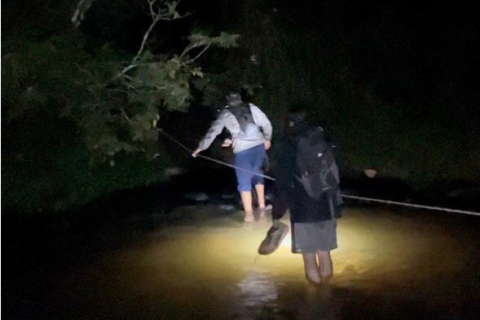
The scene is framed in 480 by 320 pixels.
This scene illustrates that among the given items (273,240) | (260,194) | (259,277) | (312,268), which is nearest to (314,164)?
(312,268)

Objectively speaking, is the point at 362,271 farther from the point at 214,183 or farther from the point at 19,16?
the point at 214,183

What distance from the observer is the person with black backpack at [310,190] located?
8.18m

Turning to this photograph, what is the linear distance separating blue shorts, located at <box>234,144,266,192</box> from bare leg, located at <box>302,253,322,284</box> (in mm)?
3377

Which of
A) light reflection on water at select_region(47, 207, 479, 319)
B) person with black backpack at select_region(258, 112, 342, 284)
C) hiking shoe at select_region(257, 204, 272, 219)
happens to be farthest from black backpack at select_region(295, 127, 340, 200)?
hiking shoe at select_region(257, 204, 272, 219)

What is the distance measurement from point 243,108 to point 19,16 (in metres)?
3.87

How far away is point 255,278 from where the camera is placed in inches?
342

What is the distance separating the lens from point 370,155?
17672 mm

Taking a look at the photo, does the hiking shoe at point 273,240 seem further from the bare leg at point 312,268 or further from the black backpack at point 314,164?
the black backpack at point 314,164

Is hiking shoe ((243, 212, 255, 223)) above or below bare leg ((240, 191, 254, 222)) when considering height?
below

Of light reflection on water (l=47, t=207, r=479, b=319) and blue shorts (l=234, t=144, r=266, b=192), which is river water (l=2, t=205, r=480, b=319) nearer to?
light reflection on water (l=47, t=207, r=479, b=319)

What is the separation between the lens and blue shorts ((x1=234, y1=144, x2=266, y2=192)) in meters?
11.7

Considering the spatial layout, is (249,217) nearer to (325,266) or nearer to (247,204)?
(247,204)

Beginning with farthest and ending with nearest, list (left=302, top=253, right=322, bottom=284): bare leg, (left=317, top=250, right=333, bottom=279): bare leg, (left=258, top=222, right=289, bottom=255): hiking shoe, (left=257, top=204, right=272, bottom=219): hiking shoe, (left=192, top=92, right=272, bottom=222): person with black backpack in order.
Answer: (left=257, top=204, right=272, bottom=219): hiking shoe, (left=192, top=92, right=272, bottom=222): person with black backpack, (left=258, top=222, right=289, bottom=255): hiking shoe, (left=317, top=250, right=333, bottom=279): bare leg, (left=302, top=253, right=322, bottom=284): bare leg

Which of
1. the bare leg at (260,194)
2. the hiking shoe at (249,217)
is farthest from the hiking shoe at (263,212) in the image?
the hiking shoe at (249,217)
